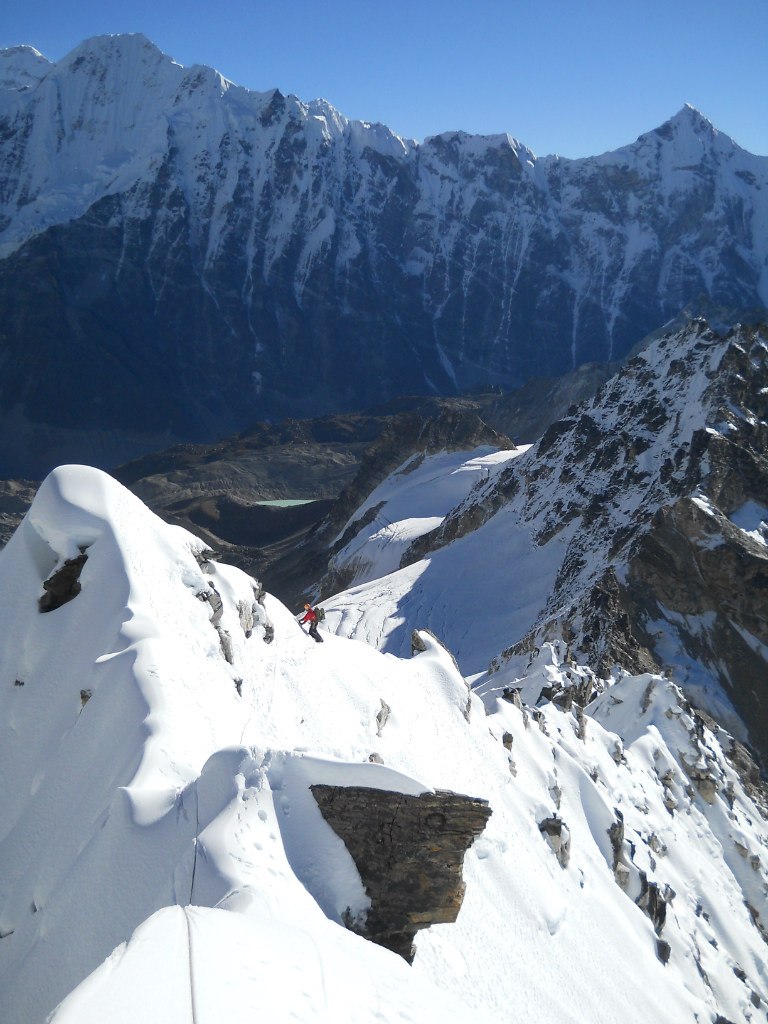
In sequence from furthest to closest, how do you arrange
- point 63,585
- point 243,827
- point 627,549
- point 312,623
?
1. point 627,549
2. point 312,623
3. point 63,585
4. point 243,827

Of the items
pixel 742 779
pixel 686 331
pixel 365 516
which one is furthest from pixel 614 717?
pixel 365 516

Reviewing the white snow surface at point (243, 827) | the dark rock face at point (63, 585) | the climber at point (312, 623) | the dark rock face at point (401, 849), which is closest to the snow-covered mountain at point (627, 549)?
the white snow surface at point (243, 827)

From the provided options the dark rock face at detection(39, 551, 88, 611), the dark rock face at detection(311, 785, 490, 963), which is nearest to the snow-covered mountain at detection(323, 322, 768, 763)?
the dark rock face at detection(39, 551, 88, 611)

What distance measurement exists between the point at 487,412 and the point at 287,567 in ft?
256

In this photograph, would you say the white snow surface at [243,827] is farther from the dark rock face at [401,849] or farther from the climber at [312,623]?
the climber at [312,623]

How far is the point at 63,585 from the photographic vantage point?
577 inches

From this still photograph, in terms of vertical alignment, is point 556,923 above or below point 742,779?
above

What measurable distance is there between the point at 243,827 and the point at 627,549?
37.0 meters

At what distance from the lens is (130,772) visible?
1155cm

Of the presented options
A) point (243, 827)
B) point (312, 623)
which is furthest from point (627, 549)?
point (243, 827)

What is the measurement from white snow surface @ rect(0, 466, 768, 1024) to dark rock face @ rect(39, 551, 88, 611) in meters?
0.14

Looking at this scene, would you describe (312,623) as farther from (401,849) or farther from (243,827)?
(243,827)

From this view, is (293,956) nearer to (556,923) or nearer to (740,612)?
(556,923)

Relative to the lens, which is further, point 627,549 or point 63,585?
point 627,549
